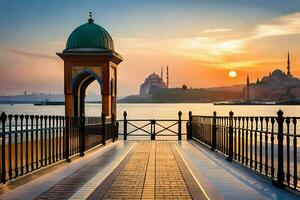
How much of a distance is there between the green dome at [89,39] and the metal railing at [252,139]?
7.61 metres

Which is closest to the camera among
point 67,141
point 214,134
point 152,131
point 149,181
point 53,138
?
point 149,181

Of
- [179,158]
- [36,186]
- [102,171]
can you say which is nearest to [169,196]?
[36,186]

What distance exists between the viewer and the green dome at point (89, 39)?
26828 mm

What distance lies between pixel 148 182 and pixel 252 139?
134 inches

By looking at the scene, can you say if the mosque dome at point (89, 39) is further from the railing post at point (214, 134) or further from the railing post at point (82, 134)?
the railing post at point (214, 134)

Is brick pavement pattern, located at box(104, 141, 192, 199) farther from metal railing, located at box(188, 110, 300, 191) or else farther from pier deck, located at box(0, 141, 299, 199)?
metal railing, located at box(188, 110, 300, 191)

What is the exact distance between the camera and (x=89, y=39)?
26953mm

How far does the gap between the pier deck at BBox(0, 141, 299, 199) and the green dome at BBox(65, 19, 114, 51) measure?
14230 mm

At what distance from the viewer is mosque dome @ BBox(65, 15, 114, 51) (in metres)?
26.7

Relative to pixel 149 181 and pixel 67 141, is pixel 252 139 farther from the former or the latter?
pixel 67 141

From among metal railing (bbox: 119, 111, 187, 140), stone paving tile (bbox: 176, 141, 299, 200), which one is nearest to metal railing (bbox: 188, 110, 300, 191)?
stone paving tile (bbox: 176, 141, 299, 200)

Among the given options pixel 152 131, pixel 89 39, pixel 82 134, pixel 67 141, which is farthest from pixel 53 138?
pixel 152 131

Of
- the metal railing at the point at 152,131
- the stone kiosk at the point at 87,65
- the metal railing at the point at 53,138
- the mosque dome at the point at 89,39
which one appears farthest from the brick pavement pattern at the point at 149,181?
the mosque dome at the point at 89,39

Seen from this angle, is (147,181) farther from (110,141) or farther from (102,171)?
(110,141)
